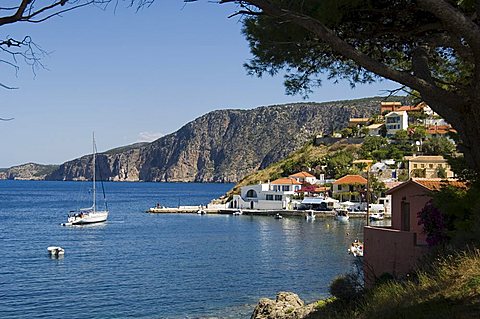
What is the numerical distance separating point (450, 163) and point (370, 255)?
4162mm

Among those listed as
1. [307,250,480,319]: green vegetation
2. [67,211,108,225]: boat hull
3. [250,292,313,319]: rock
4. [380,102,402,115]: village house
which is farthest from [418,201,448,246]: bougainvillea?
[380,102,402,115]: village house

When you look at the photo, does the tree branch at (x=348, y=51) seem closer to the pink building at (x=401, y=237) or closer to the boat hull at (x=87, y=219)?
the pink building at (x=401, y=237)

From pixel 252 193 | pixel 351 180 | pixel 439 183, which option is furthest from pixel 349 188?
pixel 439 183

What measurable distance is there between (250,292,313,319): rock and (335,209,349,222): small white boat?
50187 mm

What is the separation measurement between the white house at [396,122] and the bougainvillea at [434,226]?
94.4 meters

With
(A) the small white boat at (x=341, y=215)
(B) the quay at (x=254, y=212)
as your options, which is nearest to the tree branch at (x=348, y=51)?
(A) the small white boat at (x=341, y=215)

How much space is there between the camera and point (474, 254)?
8914 mm

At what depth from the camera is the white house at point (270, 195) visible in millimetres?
85062

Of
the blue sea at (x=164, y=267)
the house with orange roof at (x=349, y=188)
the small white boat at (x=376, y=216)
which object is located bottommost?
the blue sea at (x=164, y=267)

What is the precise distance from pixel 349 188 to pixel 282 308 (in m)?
65.5

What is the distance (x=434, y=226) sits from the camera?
12586 millimetres

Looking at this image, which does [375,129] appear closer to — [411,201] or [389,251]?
[411,201]

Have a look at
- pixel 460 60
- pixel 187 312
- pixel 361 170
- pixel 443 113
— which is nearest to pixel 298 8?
pixel 443 113

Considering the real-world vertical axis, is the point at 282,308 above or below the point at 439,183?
below
